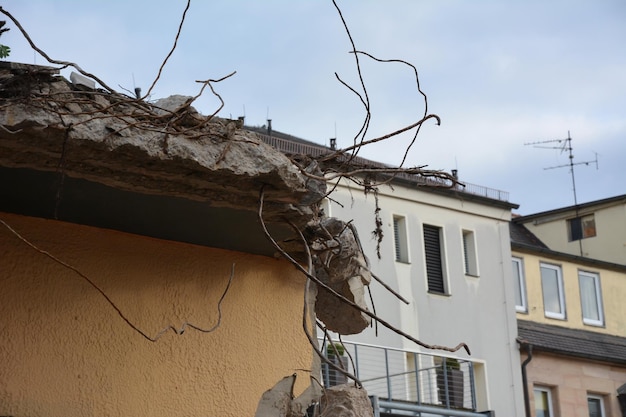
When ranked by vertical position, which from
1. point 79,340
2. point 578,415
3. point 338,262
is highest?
point 578,415

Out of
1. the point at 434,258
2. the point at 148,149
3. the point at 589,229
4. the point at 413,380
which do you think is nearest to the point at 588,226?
the point at 589,229

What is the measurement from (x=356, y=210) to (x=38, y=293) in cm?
2213

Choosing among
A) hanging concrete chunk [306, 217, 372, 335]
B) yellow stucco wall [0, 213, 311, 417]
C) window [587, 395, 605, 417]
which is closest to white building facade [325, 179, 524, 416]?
window [587, 395, 605, 417]

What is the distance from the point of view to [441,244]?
3183 cm

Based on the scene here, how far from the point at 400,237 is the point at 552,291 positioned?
17.7ft

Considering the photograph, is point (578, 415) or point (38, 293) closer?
point (38, 293)

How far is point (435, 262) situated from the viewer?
103ft

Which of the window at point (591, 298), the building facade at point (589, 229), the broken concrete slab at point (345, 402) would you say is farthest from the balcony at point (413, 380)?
the broken concrete slab at point (345, 402)

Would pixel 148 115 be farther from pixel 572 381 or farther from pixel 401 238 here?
pixel 572 381

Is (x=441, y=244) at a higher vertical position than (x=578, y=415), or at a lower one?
higher

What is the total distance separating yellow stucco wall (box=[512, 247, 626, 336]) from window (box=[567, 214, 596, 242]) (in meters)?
2.52

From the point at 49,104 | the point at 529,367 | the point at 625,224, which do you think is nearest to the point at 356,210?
the point at 529,367

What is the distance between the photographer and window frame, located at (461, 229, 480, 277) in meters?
32.5

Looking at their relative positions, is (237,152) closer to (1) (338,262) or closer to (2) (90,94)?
(2) (90,94)
